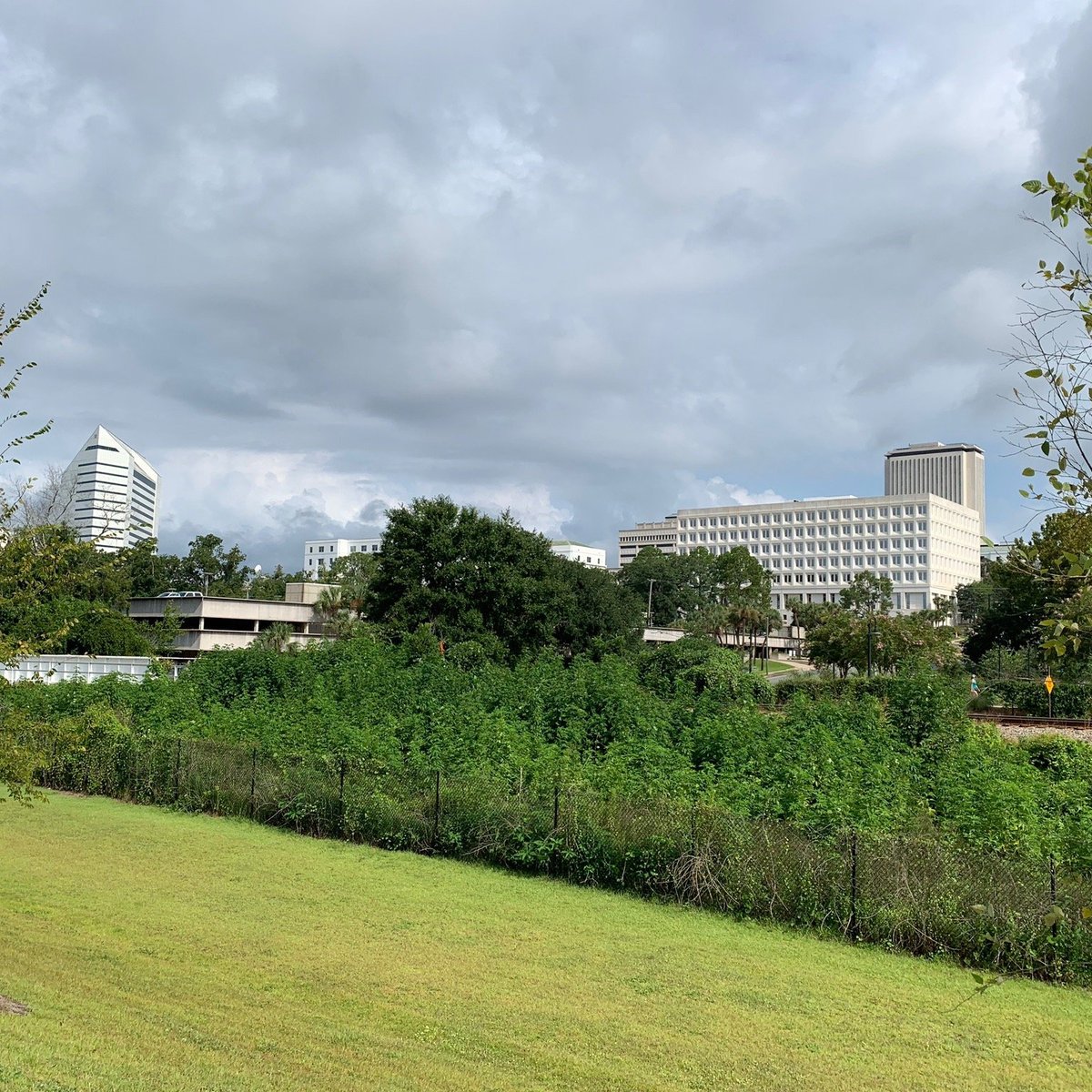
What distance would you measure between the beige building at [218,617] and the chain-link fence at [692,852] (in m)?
54.6

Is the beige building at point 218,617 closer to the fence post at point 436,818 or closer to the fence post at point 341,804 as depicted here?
the fence post at point 341,804

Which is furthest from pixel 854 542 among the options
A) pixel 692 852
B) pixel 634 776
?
pixel 692 852

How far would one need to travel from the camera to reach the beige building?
255 feet

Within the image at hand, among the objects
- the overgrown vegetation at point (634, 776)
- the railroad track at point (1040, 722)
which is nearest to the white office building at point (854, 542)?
the railroad track at point (1040, 722)

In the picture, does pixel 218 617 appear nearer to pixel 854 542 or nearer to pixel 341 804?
pixel 341 804

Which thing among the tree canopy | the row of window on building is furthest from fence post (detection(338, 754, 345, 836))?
the row of window on building

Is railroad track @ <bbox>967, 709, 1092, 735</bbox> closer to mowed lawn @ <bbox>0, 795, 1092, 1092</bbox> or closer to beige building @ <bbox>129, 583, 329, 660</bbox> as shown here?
mowed lawn @ <bbox>0, 795, 1092, 1092</bbox>

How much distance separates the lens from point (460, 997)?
1019 cm

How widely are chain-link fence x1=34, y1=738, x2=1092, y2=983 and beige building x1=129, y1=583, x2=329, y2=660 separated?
54.6 meters

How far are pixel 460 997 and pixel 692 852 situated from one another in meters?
4.88

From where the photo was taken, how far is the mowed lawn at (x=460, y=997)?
26.9 ft

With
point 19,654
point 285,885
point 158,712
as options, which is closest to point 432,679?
point 158,712

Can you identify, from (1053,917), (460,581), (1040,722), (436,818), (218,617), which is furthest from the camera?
(218,617)

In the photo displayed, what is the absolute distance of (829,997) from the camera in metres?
10.5
